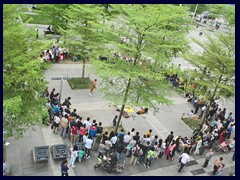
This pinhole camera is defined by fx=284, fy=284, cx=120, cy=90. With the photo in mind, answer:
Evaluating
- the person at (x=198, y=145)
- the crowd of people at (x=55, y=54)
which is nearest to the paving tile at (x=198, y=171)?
the person at (x=198, y=145)

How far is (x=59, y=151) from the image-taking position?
14727mm

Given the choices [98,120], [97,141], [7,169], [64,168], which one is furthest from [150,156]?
[7,169]

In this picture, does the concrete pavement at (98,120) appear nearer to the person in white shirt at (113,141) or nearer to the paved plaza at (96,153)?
the paved plaza at (96,153)

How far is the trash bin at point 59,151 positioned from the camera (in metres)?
14.5

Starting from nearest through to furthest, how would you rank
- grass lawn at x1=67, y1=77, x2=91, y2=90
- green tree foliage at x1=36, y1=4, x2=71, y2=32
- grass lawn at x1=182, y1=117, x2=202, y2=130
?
grass lawn at x1=182, y1=117, x2=202, y2=130 < grass lawn at x1=67, y1=77, x2=91, y2=90 < green tree foliage at x1=36, y1=4, x2=71, y2=32

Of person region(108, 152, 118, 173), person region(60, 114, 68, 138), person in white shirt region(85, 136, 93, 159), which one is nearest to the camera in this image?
person region(108, 152, 118, 173)

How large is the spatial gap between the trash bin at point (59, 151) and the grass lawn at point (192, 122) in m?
9.77

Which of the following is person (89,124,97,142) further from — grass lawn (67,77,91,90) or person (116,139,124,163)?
grass lawn (67,77,91,90)

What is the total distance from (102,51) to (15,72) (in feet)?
19.0

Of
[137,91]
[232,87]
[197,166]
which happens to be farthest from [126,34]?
[197,166]

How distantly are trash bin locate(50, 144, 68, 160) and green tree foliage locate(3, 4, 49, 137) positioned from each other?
2906 mm

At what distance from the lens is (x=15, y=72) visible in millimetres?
11273

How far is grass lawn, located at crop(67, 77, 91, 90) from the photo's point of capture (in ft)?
76.5

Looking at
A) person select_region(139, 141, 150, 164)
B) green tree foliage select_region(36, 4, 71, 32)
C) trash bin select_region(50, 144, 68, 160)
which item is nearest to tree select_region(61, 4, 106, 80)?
trash bin select_region(50, 144, 68, 160)
